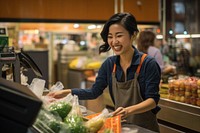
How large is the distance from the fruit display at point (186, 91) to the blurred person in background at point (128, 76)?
1171 mm

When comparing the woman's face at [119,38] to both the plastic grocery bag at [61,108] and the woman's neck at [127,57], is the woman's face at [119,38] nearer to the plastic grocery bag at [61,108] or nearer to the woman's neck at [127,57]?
the woman's neck at [127,57]

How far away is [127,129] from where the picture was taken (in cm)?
187

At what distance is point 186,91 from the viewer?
3.44m

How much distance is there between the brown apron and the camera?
7.50 ft

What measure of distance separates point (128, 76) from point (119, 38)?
32 cm

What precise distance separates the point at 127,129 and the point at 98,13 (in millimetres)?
4190

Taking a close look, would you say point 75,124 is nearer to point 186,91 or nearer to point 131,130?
point 131,130

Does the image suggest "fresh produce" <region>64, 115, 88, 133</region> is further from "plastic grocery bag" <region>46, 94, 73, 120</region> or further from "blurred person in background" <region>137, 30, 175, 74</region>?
"blurred person in background" <region>137, 30, 175, 74</region>

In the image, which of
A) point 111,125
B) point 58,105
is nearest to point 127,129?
point 111,125

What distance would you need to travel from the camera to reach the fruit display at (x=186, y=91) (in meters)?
3.35

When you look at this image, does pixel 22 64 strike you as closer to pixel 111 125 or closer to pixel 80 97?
pixel 80 97

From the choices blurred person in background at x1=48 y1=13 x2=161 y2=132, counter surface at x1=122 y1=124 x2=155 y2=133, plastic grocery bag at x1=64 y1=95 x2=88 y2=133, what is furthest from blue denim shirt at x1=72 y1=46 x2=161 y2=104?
plastic grocery bag at x1=64 y1=95 x2=88 y2=133

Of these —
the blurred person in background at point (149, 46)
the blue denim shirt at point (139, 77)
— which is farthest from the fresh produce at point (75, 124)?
the blurred person in background at point (149, 46)

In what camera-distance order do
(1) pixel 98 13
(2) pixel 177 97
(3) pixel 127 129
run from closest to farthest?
(3) pixel 127 129
(2) pixel 177 97
(1) pixel 98 13
